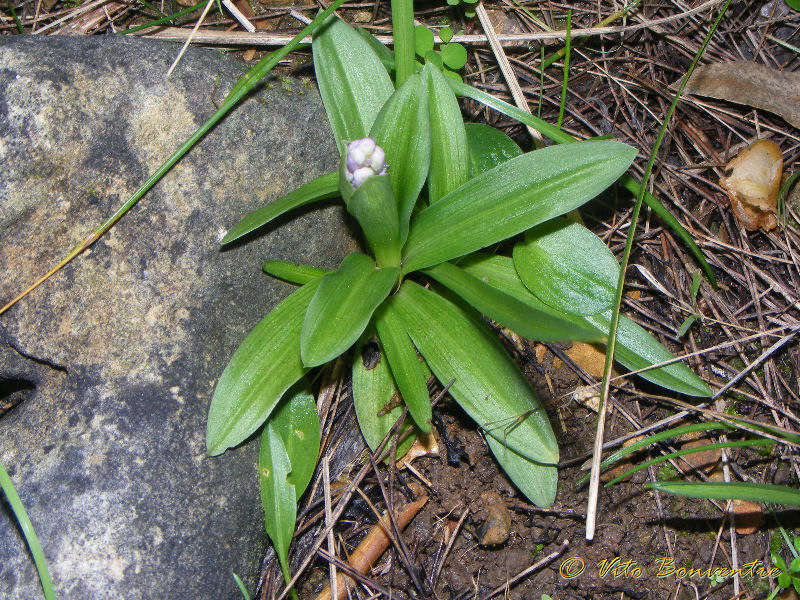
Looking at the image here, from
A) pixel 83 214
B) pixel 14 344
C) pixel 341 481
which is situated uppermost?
pixel 83 214

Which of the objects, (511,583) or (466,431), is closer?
(511,583)

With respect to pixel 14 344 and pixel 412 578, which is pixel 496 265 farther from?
Answer: pixel 14 344

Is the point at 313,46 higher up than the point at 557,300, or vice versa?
the point at 313,46

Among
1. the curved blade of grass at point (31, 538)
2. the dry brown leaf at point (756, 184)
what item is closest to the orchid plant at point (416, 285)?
the curved blade of grass at point (31, 538)

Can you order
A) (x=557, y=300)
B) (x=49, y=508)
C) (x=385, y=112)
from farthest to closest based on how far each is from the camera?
(x=557, y=300) → (x=385, y=112) → (x=49, y=508)

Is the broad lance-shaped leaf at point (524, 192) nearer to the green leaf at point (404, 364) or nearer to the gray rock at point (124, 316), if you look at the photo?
the green leaf at point (404, 364)

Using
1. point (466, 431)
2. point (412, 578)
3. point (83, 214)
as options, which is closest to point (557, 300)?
point (466, 431)

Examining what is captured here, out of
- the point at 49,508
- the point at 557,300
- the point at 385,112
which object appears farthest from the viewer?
the point at 557,300
